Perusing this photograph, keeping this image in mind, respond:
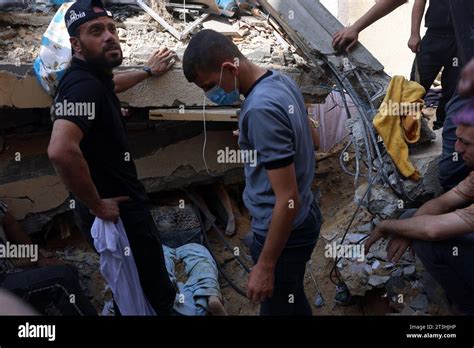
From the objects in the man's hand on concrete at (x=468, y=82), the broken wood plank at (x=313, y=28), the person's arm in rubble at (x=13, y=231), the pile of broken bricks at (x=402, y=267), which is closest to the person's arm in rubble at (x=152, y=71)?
the broken wood plank at (x=313, y=28)

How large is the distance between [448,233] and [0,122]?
125 inches

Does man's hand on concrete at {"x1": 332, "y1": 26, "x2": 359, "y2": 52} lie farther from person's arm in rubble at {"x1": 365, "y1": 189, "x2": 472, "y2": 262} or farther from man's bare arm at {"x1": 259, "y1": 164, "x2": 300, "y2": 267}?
man's bare arm at {"x1": 259, "y1": 164, "x2": 300, "y2": 267}

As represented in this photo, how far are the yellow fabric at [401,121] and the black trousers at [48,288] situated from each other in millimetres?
2110

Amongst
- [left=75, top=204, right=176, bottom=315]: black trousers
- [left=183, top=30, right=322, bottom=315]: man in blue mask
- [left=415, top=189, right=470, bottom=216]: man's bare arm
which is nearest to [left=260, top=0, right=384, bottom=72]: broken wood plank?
[left=415, top=189, right=470, bottom=216]: man's bare arm

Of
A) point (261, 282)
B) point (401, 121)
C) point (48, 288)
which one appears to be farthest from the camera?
point (401, 121)

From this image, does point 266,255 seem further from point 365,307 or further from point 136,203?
point 365,307

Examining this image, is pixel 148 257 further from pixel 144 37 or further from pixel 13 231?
pixel 144 37

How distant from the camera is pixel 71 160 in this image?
264 centimetres

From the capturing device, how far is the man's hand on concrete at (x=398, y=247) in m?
3.15

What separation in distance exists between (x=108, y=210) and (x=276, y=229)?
3.18 feet

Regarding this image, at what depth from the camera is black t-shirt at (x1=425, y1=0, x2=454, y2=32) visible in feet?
14.1

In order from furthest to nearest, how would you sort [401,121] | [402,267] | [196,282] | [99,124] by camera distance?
[196,282] → [402,267] → [401,121] → [99,124]

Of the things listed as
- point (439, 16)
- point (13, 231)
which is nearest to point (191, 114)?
point (13, 231)

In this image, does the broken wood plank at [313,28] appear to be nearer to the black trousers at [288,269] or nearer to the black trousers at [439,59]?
the black trousers at [439,59]
